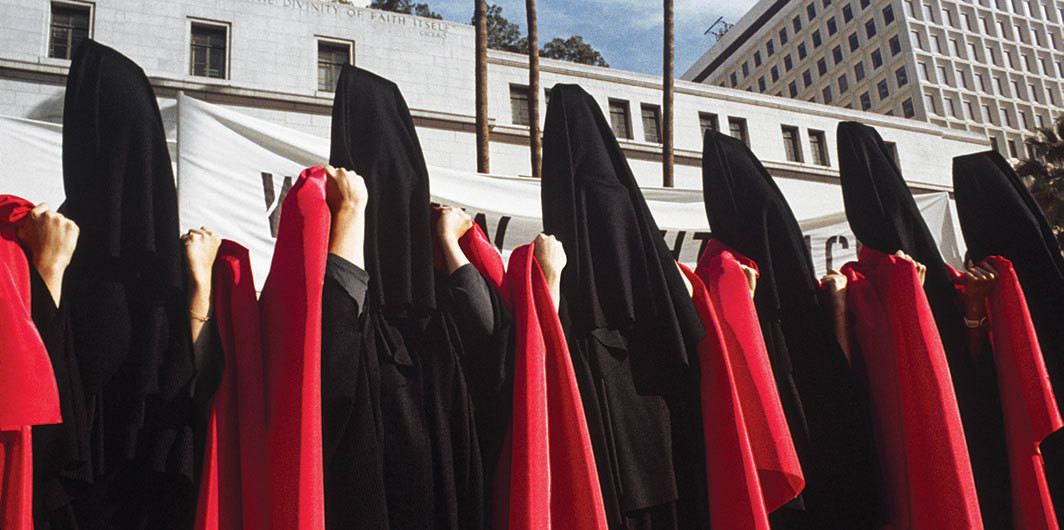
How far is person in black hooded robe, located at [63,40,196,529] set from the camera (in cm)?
172

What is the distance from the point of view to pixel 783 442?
2.34 meters

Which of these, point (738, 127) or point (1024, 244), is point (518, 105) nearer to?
→ point (738, 127)

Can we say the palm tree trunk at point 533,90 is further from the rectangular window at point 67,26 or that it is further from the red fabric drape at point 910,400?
the rectangular window at point 67,26

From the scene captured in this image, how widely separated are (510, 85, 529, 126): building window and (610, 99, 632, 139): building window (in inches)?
119

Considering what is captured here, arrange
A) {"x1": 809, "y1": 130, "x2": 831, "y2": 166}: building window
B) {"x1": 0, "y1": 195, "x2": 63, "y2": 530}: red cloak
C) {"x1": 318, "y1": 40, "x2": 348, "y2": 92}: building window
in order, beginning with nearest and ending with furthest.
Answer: {"x1": 0, "y1": 195, "x2": 63, "y2": 530}: red cloak < {"x1": 318, "y1": 40, "x2": 348, "y2": 92}: building window < {"x1": 809, "y1": 130, "x2": 831, "y2": 166}: building window

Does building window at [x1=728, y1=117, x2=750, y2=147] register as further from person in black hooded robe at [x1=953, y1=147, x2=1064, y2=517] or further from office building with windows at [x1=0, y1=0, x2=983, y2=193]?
person in black hooded robe at [x1=953, y1=147, x2=1064, y2=517]

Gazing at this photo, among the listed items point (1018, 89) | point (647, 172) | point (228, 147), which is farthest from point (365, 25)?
point (1018, 89)

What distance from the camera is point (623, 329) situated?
235 centimetres

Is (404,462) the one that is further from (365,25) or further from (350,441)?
(365,25)

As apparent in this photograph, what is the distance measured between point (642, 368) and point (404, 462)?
33.5 inches

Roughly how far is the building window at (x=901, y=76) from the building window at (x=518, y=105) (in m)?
35.4

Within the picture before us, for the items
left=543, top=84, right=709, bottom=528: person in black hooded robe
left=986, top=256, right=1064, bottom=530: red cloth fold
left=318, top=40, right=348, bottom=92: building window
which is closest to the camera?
left=543, top=84, right=709, bottom=528: person in black hooded robe

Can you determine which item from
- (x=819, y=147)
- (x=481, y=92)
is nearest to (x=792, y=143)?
Answer: (x=819, y=147)

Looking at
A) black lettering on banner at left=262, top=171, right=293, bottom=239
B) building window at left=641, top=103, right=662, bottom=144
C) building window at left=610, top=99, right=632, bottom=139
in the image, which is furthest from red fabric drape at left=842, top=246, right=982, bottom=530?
building window at left=641, top=103, right=662, bottom=144
